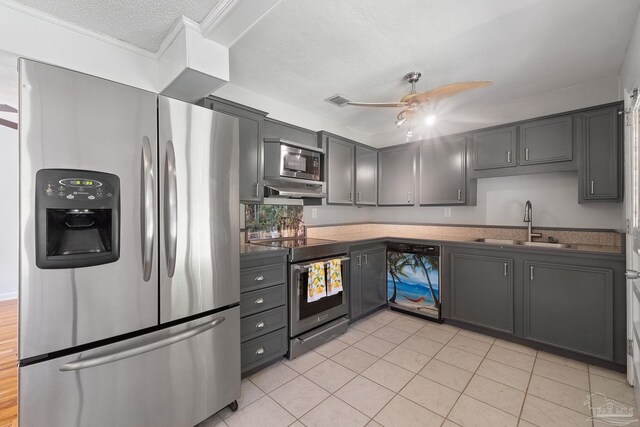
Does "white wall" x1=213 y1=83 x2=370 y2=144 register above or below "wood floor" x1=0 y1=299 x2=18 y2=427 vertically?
above

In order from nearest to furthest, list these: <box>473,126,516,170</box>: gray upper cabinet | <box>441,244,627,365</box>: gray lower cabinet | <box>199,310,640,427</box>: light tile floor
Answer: <box>199,310,640,427</box>: light tile floor < <box>441,244,627,365</box>: gray lower cabinet < <box>473,126,516,170</box>: gray upper cabinet

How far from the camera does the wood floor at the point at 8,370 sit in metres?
1.73

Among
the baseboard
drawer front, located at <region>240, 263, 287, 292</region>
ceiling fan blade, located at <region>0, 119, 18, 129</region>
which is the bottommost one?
the baseboard

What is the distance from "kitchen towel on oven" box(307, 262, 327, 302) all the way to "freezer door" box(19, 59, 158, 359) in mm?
1357

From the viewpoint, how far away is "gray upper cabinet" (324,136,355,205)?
3381 millimetres

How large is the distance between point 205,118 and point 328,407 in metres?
2.03

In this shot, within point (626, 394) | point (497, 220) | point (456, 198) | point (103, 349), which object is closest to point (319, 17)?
point (103, 349)

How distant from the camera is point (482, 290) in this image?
286cm

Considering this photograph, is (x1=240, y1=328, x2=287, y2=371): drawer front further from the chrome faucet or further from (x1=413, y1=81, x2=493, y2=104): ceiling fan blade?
the chrome faucet

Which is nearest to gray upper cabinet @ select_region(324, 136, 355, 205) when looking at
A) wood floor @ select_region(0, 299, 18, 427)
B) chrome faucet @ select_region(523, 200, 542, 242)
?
chrome faucet @ select_region(523, 200, 542, 242)

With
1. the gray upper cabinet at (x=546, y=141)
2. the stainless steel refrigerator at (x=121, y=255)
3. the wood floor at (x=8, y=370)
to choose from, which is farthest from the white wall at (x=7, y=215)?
the gray upper cabinet at (x=546, y=141)

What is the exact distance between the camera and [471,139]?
10.7 feet

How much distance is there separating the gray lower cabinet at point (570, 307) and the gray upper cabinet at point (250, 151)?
107 inches

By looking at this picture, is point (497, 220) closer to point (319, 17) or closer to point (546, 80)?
point (546, 80)
